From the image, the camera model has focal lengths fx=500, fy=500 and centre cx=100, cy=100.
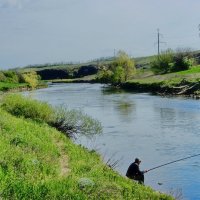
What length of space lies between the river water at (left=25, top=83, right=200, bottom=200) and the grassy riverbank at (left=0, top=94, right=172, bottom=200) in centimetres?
502

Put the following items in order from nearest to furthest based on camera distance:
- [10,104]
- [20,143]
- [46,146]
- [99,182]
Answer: [99,182]
[20,143]
[46,146]
[10,104]

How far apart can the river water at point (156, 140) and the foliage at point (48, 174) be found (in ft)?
16.6

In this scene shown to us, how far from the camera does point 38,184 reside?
2022 centimetres

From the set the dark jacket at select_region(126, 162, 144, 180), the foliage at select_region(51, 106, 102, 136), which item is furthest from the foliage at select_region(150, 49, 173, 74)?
the dark jacket at select_region(126, 162, 144, 180)

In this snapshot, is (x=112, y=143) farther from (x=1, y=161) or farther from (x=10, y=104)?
(x=1, y=161)

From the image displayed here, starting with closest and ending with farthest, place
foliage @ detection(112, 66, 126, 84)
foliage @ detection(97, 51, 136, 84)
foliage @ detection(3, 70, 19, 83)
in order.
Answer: foliage @ detection(112, 66, 126, 84) < foliage @ detection(97, 51, 136, 84) < foliage @ detection(3, 70, 19, 83)

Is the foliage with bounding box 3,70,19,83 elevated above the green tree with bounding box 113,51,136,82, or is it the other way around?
the green tree with bounding box 113,51,136,82

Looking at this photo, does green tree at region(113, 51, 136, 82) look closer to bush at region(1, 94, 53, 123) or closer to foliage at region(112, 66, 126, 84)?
foliage at region(112, 66, 126, 84)

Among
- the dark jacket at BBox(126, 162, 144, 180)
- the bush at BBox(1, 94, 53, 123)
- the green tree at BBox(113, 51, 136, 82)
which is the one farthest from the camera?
the green tree at BBox(113, 51, 136, 82)

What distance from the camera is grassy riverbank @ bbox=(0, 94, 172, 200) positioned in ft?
64.1

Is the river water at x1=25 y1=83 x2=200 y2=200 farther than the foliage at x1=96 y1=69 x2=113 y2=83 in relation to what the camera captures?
No

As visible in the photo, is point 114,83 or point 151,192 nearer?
point 151,192

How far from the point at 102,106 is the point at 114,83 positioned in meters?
74.7

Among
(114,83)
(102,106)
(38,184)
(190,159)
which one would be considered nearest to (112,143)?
(190,159)
